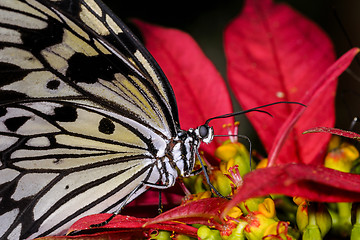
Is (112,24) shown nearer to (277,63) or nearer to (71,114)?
(71,114)

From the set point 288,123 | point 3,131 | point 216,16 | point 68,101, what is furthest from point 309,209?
point 216,16

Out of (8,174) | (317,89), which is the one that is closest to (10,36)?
(8,174)

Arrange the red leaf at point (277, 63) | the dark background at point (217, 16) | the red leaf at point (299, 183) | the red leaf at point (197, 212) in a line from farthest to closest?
the dark background at point (217, 16) < the red leaf at point (277, 63) < the red leaf at point (197, 212) < the red leaf at point (299, 183)

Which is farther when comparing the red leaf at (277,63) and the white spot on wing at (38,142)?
Result: the red leaf at (277,63)

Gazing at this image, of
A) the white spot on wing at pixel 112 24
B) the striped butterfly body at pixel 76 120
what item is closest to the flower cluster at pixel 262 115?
the striped butterfly body at pixel 76 120

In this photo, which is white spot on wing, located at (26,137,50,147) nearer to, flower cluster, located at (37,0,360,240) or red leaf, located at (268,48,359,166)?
flower cluster, located at (37,0,360,240)

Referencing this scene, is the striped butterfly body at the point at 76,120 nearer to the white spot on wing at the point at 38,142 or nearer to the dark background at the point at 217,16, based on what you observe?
the white spot on wing at the point at 38,142

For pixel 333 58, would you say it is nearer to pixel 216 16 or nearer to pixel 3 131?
pixel 3 131
